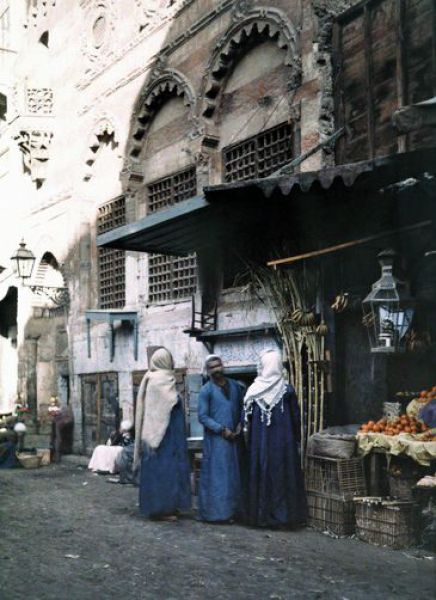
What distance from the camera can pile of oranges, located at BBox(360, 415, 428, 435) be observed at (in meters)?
6.68

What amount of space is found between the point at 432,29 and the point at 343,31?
1578 mm

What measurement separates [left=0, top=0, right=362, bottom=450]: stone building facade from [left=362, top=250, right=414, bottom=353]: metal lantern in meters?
2.52

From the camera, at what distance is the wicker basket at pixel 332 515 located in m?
6.86

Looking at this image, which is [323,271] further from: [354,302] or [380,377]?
[380,377]

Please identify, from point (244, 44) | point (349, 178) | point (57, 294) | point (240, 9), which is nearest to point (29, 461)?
point (57, 294)

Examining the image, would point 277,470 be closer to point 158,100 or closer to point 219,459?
point 219,459

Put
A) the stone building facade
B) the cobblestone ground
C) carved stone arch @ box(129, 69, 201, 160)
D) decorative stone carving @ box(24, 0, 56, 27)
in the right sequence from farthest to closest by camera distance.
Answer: decorative stone carving @ box(24, 0, 56, 27) → carved stone arch @ box(129, 69, 201, 160) → the stone building facade → the cobblestone ground

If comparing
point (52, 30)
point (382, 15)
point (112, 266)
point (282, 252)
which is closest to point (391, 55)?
point (382, 15)

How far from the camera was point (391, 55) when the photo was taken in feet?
27.0

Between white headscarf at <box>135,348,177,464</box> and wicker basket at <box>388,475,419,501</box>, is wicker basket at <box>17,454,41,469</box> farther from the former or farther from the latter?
wicker basket at <box>388,475,419,501</box>

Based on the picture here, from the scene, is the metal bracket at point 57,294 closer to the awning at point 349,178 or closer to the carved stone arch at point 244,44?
the carved stone arch at point 244,44

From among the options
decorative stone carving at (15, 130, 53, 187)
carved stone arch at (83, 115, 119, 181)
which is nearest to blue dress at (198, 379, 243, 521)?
carved stone arch at (83, 115, 119, 181)

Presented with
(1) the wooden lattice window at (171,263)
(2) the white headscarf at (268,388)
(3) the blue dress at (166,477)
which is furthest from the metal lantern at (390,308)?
(1) the wooden lattice window at (171,263)

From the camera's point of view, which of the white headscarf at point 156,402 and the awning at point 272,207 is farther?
the white headscarf at point 156,402
